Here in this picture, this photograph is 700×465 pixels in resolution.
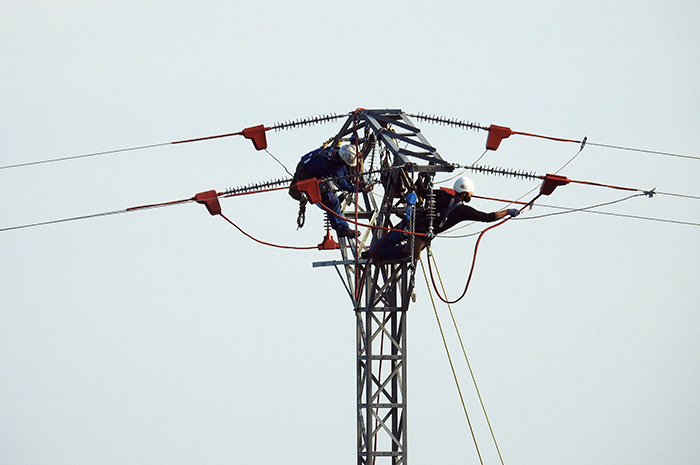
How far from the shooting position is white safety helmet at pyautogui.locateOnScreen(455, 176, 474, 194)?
4253 cm

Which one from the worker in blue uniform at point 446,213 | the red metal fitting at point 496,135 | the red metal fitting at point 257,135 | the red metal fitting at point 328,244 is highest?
the red metal fitting at point 257,135

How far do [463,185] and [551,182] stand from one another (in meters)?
1.86

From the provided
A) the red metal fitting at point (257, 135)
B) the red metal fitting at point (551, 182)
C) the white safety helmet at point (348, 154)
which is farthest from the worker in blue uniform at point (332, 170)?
the red metal fitting at point (551, 182)

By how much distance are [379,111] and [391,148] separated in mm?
1710

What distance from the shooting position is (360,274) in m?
44.3

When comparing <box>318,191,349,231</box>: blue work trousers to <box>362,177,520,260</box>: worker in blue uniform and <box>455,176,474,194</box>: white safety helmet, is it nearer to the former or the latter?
<box>362,177,520,260</box>: worker in blue uniform

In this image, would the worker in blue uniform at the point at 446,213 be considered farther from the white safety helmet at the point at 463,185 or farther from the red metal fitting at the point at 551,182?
the red metal fitting at the point at 551,182

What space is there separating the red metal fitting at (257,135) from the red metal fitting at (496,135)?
459 cm

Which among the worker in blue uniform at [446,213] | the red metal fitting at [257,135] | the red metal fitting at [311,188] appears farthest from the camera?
the red metal fitting at [257,135]

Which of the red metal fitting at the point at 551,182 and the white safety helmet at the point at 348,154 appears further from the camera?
the white safety helmet at the point at 348,154

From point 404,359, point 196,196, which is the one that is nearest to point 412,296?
point 404,359

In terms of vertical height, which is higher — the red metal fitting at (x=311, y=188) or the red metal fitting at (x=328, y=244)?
the red metal fitting at (x=328, y=244)

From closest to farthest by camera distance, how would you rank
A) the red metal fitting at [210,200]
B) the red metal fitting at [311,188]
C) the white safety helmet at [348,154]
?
the red metal fitting at [311,188], the red metal fitting at [210,200], the white safety helmet at [348,154]

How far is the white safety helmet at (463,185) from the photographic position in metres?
42.5
